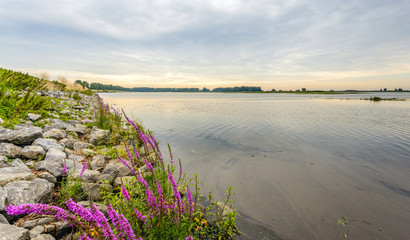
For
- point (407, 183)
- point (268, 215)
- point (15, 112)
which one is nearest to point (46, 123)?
point (15, 112)

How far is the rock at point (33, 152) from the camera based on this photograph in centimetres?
512

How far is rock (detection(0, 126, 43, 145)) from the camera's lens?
5.49 metres

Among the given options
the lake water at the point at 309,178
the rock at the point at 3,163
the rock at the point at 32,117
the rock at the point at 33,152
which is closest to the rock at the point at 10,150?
the rock at the point at 33,152

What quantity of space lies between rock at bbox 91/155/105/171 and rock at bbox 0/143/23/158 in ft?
6.01

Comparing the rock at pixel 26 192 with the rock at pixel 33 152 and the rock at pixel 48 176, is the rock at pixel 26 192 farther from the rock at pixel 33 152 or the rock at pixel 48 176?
the rock at pixel 33 152

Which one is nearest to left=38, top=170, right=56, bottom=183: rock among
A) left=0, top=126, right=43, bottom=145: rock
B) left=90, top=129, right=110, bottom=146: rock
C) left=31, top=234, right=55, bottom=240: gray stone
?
left=31, top=234, right=55, bottom=240: gray stone

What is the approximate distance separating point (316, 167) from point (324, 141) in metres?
4.62

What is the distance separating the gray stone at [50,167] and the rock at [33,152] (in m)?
0.61

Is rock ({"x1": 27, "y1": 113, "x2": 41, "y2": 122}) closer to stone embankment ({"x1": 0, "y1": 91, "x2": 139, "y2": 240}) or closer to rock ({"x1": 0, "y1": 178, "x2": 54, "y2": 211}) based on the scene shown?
stone embankment ({"x1": 0, "y1": 91, "x2": 139, "y2": 240})

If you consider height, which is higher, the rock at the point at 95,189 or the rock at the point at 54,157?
the rock at the point at 54,157

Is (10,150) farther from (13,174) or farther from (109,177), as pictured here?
(109,177)

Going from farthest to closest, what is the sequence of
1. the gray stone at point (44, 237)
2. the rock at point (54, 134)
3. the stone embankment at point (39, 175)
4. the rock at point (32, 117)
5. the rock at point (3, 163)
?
the rock at point (32, 117) → the rock at point (54, 134) → the rock at point (3, 163) → the stone embankment at point (39, 175) → the gray stone at point (44, 237)

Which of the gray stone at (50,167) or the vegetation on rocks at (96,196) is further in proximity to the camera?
the gray stone at (50,167)

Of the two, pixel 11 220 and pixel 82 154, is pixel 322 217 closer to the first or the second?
pixel 11 220
